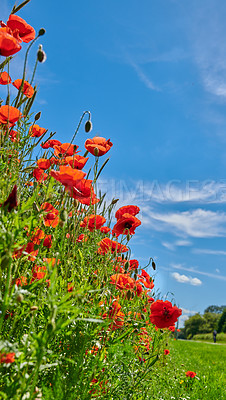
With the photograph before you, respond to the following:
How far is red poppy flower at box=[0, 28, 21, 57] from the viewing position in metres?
1.42

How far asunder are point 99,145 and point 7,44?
1.89ft

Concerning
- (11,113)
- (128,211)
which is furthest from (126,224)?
(11,113)

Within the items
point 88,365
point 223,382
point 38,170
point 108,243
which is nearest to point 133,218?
point 108,243

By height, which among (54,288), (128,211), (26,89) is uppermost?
(26,89)

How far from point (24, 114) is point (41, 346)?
121 cm

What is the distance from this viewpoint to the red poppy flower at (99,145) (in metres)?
1.61

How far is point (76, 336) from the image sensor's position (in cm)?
122

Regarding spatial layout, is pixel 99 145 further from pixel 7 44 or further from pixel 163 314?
pixel 163 314

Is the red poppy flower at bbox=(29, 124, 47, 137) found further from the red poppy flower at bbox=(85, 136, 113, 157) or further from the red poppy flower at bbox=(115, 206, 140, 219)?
the red poppy flower at bbox=(115, 206, 140, 219)

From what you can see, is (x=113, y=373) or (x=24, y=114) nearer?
(x=113, y=373)

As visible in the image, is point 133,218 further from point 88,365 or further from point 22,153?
point 88,365

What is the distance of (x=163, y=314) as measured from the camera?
6.09ft

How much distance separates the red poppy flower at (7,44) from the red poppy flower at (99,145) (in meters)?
0.51

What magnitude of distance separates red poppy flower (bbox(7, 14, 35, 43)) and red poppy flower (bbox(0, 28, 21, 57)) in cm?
27
